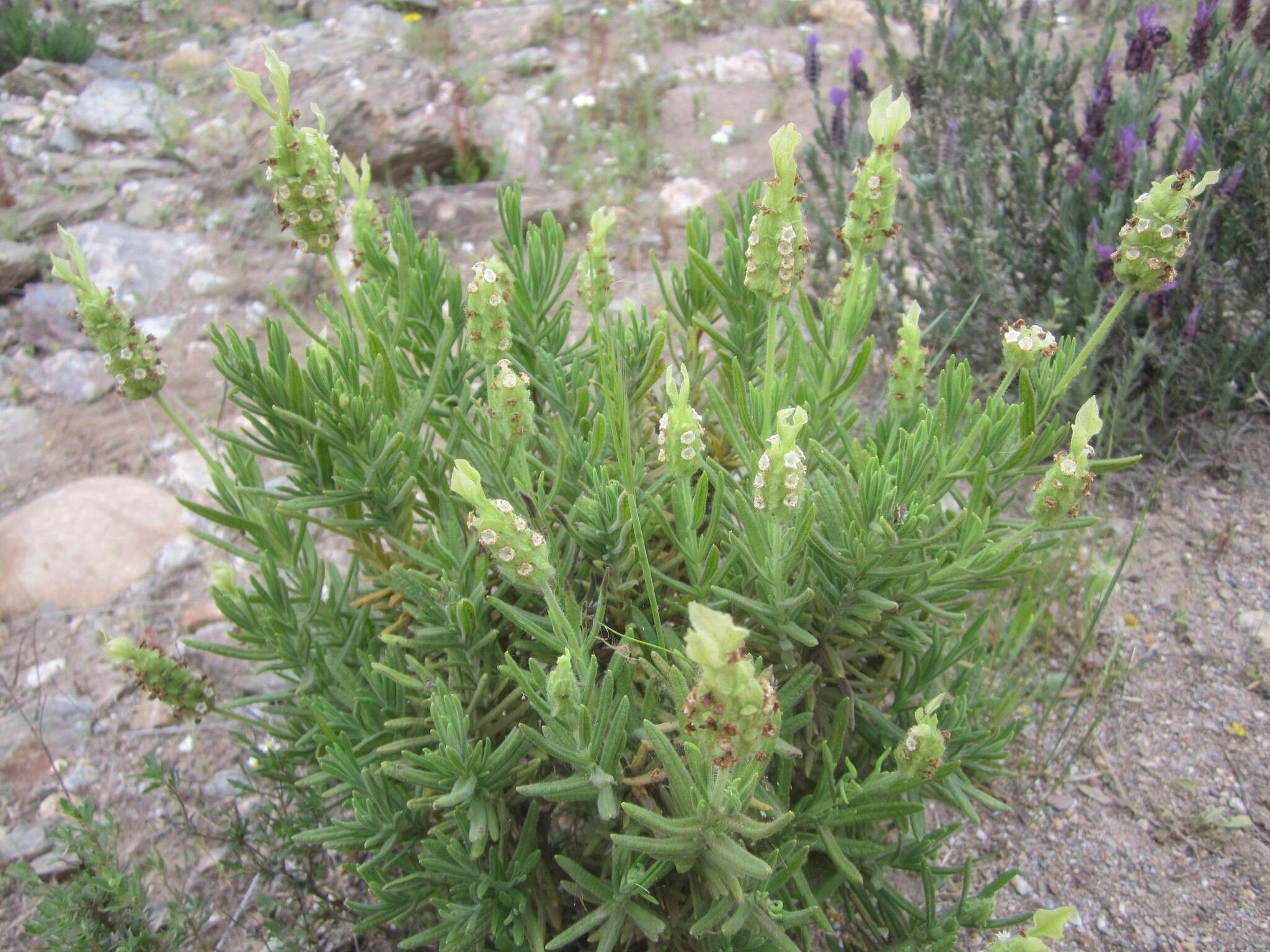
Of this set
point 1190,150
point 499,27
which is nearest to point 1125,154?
point 1190,150

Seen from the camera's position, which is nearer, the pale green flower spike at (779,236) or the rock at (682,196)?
the pale green flower spike at (779,236)

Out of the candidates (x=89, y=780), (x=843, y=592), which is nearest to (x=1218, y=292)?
(x=843, y=592)

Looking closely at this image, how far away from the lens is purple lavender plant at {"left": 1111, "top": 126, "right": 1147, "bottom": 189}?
3.01m

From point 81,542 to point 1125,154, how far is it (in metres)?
3.76

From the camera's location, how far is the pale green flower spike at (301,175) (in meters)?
1.58

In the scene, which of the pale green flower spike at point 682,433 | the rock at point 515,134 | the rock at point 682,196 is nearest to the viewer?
the pale green flower spike at point 682,433

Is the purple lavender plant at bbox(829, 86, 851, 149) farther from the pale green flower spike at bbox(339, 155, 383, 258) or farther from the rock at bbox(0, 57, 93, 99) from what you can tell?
the rock at bbox(0, 57, 93, 99)

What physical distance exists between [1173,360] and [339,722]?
2699mm

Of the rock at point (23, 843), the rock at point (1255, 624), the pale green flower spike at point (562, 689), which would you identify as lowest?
the rock at point (1255, 624)

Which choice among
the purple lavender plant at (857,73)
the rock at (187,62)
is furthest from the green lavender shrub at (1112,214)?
the rock at (187,62)

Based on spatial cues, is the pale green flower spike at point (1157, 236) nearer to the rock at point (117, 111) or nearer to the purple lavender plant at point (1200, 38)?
the purple lavender plant at point (1200, 38)

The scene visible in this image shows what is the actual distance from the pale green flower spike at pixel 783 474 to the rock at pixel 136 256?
3.94 metres

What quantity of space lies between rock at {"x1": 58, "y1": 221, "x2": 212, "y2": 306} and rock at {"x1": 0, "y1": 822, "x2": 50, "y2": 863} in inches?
103

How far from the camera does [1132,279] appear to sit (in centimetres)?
159
